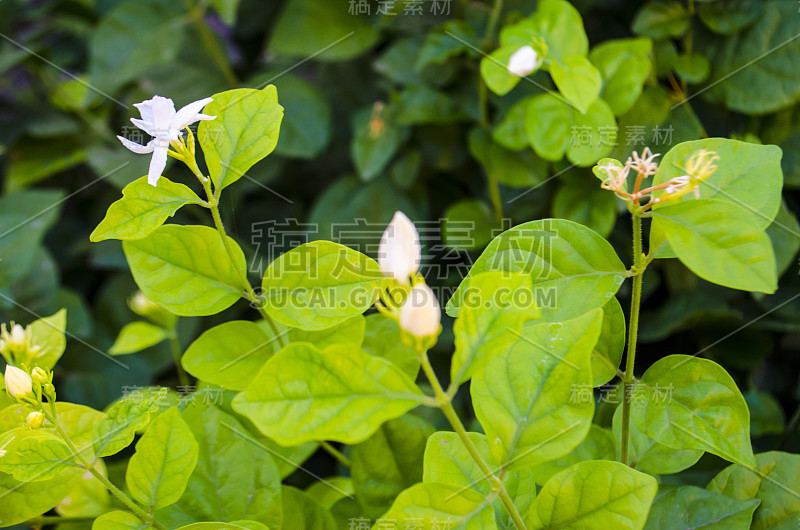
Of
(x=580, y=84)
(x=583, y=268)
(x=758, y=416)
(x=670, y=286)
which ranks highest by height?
(x=580, y=84)

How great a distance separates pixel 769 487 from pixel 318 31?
808mm

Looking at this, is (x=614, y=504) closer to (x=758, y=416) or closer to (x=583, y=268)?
(x=583, y=268)

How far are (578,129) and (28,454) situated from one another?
1.74 feet

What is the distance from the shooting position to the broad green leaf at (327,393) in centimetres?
28

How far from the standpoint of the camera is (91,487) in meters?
0.49

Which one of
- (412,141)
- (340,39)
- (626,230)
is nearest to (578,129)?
(626,230)

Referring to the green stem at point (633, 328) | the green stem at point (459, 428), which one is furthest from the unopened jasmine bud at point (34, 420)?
the green stem at point (633, 328)

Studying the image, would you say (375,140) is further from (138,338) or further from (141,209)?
(141,209)

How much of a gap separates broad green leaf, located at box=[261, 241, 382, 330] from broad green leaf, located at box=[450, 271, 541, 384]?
0.07 meters

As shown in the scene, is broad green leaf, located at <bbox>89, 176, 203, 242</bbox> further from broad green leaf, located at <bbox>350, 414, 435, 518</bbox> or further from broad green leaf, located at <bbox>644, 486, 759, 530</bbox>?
broad green leaf, located at <bbox>644, 486, 759, 530</bbox>

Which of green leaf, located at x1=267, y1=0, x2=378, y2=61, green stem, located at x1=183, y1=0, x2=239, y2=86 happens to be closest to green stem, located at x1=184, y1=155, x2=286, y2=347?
green leaf, located at x1=267, y1=0, x2=378, y2=61

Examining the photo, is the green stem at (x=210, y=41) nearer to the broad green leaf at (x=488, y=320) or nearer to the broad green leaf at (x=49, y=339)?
the broad green leaf at (x=49, y=339)

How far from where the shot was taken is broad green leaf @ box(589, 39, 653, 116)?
25.0 inches

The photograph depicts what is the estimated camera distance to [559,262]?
0.36 m
